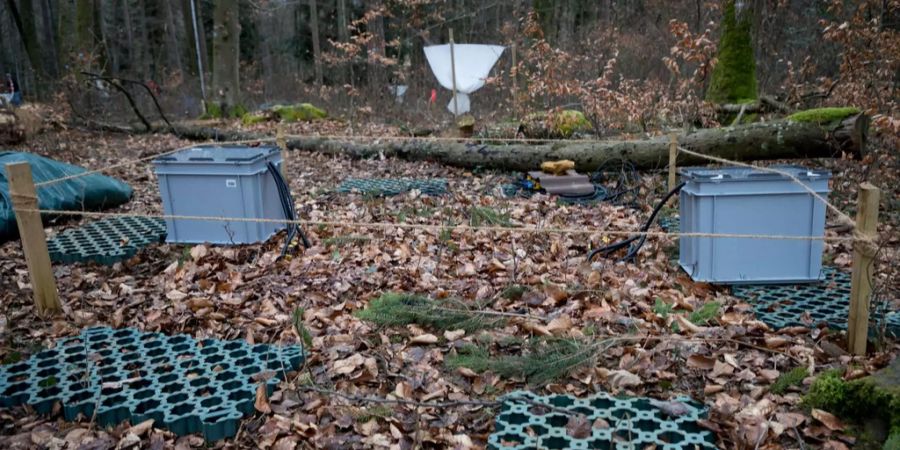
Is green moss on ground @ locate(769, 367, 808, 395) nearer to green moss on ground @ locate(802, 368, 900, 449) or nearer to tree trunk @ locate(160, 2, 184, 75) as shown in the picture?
green moss on ground @ locate(802, 368, 900, 449)

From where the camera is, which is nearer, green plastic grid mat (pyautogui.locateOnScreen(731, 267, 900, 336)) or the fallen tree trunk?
green plastic grid mat (pyautogui.locateOnScreen(731, 267, 900, 336))

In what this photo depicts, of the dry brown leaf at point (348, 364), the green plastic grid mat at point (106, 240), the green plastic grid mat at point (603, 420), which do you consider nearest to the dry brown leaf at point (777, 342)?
the green plastic grid mat at point (603, 420)

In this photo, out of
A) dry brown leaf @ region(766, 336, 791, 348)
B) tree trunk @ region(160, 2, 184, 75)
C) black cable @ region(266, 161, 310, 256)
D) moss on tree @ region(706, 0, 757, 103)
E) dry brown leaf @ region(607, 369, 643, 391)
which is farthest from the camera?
tree trunk @ region(160, 2, 184, 75)

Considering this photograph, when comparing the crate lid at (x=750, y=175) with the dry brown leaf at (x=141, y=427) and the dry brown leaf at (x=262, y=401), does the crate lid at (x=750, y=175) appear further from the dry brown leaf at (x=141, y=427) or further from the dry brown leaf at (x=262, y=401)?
the dry brown leaf at (x=141, y=427)

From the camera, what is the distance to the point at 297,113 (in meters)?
14.8

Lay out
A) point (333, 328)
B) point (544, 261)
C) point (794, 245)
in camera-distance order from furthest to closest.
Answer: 1. point (544, 261)
2. point (794, 245)
3. point (333, 328)

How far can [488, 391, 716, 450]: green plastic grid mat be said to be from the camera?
8.26 ft

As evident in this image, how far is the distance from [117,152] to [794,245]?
10.3 metres

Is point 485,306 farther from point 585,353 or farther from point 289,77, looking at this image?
point 289,77

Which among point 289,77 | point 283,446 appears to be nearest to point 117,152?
point 283,446

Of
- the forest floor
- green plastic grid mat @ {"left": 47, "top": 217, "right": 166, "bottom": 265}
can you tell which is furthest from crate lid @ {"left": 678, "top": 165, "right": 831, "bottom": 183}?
green plastic grid mat @ {"left": 47, "top": 217, "right": 166, "bottom": 265}

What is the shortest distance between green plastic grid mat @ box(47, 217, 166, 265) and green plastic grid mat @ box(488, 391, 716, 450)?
148 inches

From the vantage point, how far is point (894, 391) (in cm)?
251

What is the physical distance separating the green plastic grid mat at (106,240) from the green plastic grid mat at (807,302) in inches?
180
